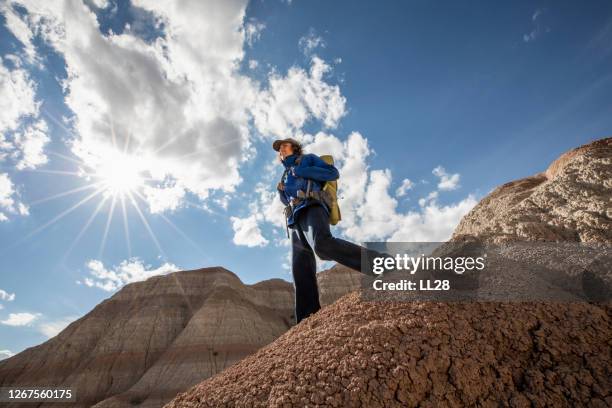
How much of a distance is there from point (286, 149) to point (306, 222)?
3.82 ft

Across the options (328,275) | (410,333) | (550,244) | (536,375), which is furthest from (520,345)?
(328,275)

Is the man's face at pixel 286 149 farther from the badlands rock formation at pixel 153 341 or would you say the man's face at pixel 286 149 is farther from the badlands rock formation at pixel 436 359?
the badlands rock formation at pixel 153 341

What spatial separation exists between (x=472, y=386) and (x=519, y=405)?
9.6 inches

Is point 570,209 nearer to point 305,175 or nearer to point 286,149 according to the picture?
point 305,175

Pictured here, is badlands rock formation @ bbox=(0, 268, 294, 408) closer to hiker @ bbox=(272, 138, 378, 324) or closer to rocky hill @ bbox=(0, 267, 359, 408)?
rocky hill @ bbox=(0, 267, 359, 408)

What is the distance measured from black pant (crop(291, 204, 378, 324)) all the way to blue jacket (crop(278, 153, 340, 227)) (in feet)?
0.39

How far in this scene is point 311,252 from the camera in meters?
4.67

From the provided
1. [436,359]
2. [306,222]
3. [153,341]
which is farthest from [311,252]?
[153,341]

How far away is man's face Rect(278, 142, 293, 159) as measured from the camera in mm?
5070

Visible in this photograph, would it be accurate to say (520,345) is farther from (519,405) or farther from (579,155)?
(579,155)

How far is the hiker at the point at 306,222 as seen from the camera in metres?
4.29

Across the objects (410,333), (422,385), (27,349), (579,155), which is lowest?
(422,385)

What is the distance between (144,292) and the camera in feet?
155

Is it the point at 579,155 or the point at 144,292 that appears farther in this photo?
the point at 144,292
